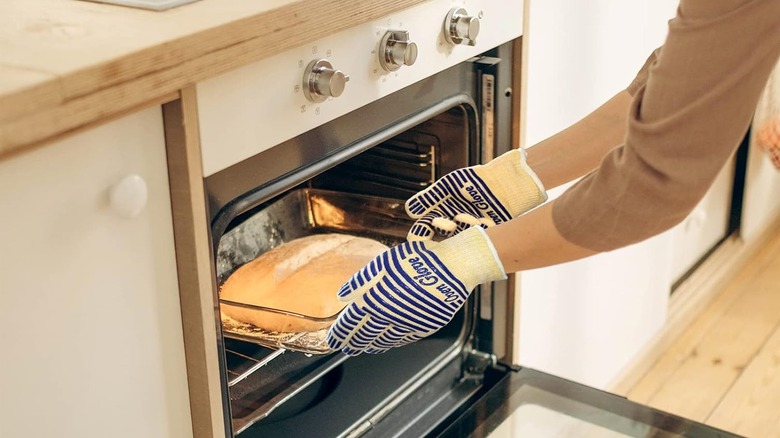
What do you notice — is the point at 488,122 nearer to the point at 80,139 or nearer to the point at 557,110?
the point at 557,110

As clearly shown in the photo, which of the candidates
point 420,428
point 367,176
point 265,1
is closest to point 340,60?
point 265,1

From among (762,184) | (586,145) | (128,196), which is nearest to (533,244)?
(586,145)

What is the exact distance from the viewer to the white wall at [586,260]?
1.43m

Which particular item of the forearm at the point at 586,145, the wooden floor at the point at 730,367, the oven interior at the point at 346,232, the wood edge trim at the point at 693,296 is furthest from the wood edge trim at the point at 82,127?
the wooden floor at the point at 730,367

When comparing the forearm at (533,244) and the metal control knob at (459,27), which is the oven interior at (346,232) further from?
the forearm at (533,244)

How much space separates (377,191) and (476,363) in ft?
0.97

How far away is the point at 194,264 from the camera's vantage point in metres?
0.85

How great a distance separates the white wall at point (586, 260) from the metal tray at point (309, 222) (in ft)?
0.79

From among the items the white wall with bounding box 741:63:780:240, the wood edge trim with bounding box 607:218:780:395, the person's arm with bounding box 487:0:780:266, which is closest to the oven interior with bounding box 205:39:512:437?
the person's arm with bounding box 487:0:780:266

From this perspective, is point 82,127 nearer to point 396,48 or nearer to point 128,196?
point 128,196

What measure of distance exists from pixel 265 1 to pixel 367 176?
48 centimetres

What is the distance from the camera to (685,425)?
3.88 feet

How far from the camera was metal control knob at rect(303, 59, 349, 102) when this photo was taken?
3.04 ft

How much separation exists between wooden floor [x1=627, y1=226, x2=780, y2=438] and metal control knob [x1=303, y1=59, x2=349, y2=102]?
1.39 meters
